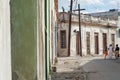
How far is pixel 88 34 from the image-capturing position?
140 ft

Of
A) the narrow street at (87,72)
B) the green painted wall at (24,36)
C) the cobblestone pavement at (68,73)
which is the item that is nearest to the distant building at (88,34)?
the narrow street at (87,72)

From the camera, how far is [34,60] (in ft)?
16.0

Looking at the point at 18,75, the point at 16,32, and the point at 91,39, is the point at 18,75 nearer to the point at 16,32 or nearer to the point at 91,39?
the point at 16,32

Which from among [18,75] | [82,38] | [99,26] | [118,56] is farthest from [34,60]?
[99,26]

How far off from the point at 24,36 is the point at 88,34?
37.9 metres

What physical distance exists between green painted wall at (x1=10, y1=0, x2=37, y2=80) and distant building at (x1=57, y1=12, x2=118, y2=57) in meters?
33.6

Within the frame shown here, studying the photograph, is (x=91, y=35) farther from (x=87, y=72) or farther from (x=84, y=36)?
(x=87, y=72)

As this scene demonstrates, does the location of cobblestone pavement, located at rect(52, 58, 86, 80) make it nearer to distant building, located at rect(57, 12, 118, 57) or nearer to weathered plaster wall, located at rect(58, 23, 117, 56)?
distant building, located at rect(57, 12, 118, 57)

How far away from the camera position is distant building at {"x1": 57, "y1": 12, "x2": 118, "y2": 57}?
1533 inches

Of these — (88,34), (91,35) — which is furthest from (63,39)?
(91,35)

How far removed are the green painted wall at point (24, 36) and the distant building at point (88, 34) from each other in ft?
110
